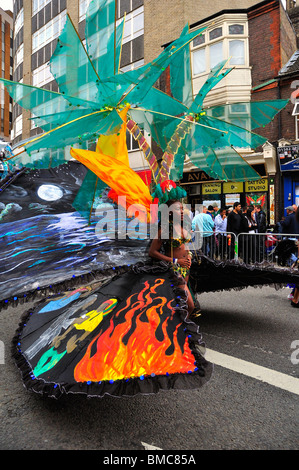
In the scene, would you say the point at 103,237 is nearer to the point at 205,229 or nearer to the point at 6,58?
the point at 205,229

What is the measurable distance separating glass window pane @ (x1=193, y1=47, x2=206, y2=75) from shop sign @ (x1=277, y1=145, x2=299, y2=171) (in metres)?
6.36

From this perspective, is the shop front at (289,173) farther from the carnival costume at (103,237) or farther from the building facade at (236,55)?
the carnival costume at (103,237)

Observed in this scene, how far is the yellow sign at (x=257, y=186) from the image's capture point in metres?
16.2

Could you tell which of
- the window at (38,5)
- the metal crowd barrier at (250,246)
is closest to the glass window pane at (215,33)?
the metal crowd barrier at (250,246)

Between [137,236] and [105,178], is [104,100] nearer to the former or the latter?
[105,178]

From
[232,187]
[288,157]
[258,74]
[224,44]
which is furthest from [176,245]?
[224,44]

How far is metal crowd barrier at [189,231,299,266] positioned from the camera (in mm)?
8308

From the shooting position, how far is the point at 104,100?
3264mm

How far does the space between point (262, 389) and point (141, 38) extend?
22.5 meters

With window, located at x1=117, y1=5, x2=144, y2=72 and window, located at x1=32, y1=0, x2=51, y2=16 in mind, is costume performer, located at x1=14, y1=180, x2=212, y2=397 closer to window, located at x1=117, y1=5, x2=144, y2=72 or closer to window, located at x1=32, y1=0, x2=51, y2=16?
window, located at x1=117, y1=5, x2=144, y2=72

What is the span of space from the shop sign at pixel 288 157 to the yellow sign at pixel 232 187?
7.68ft

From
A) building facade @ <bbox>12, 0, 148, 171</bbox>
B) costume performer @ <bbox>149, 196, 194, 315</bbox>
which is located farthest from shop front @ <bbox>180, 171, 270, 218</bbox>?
costume performer @ <bbox>149, 196, 194, 315</bbox>

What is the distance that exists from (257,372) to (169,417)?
1.26 m
